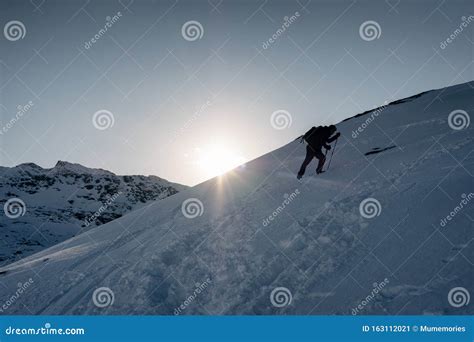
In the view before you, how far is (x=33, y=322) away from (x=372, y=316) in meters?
7.14

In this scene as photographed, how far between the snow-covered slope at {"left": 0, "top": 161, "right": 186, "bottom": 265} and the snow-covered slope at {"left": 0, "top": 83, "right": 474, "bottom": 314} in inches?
2823

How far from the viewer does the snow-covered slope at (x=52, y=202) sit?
101562 millimetres

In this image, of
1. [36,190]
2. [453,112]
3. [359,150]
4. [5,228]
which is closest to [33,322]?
[359,150]

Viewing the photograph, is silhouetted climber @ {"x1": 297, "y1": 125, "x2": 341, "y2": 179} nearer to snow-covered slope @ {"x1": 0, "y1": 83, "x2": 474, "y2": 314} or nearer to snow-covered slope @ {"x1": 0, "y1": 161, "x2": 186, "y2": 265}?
snow-covered slope @ {"x1": 0, "y1": 83, "x2": 474, "y2": 314}

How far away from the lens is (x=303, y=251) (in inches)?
346

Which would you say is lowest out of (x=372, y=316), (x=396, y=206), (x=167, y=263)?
(x=167, y=263)

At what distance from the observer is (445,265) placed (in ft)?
22.8

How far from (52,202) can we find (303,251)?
161 meters

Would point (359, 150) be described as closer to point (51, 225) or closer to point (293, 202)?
point (293, 202)

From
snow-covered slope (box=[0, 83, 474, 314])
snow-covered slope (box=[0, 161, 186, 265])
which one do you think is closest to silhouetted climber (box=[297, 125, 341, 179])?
snow-covered slope (box=[0, 83, 474, 314])

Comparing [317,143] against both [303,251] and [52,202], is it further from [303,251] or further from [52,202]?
[52,202]

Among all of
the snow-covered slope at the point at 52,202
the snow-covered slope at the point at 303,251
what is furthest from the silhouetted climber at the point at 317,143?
the snow-covered slope at the point at 52,202

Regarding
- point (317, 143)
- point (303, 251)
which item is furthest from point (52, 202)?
point (303, 251)

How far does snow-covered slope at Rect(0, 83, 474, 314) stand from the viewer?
718 cm
